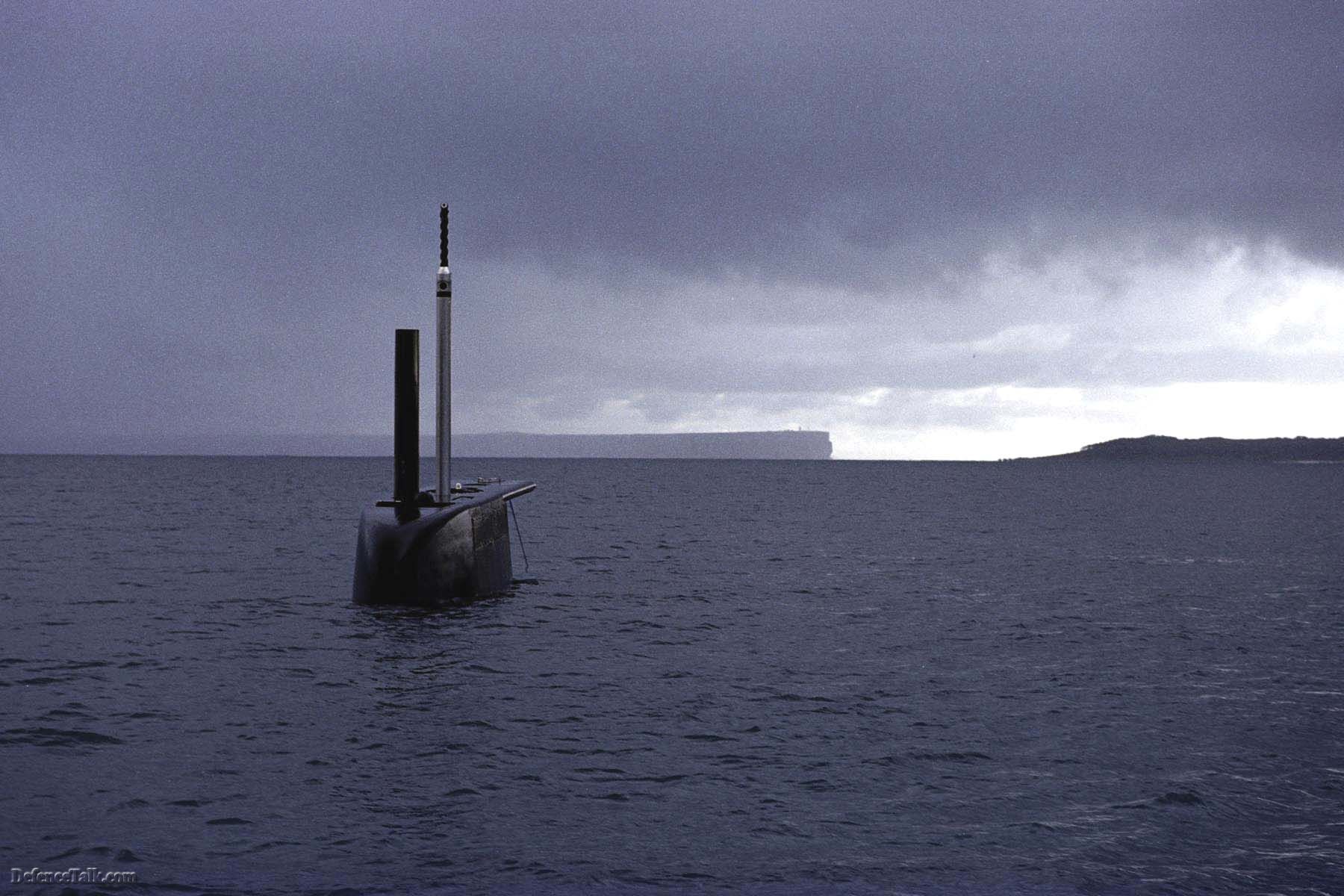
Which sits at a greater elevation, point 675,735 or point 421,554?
point 421,554

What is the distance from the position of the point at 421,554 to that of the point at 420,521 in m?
0.61

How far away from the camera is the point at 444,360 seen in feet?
69.9

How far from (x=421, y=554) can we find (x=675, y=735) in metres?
9.27

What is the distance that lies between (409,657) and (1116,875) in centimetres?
1139

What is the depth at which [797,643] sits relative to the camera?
19.0 m

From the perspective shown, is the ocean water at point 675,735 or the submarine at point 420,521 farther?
the submarine at point 420,521

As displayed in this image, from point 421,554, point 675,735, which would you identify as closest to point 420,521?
point 421,554

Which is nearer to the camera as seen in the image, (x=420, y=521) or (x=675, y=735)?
(x=675, y=735)

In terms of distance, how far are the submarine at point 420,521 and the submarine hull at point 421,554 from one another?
0.05ft

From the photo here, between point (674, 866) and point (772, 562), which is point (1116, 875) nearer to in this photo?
point (674, 866)

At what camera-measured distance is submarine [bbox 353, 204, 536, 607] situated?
2016 cm

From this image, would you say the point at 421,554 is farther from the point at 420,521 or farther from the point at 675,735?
the point at 675,735

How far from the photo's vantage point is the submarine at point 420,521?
66.1ft

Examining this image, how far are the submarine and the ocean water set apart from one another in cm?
72
